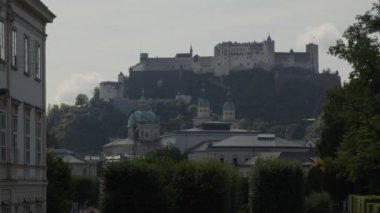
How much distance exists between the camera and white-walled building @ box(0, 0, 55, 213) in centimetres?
3061

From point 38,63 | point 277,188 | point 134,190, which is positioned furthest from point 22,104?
point 277,188

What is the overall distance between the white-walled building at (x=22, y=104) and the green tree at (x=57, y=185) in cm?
2737

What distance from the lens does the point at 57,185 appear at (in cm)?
6862

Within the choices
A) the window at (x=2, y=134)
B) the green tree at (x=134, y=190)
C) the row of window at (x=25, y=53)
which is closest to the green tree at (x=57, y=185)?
the green tree at (x=134, y=190)

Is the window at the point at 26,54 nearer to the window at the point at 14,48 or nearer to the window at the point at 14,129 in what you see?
the window at the point at 14,48

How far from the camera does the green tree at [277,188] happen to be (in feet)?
254

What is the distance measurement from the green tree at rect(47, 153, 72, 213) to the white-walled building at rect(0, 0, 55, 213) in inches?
1078

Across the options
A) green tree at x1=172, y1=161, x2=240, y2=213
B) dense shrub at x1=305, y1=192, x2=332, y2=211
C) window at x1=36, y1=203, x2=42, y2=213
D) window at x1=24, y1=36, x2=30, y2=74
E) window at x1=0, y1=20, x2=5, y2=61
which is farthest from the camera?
dense shrub at x1=305, y1=192, x2=332, y2=211

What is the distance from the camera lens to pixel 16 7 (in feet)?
107

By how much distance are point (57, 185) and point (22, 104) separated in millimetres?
35613

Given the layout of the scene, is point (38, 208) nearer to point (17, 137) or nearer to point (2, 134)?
point (17, 137)

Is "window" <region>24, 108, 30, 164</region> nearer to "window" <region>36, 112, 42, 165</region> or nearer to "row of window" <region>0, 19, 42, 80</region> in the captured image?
"row of window" <region>0, 19, 42, 80</region>

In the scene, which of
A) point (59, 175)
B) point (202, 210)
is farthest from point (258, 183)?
point (59, 175)

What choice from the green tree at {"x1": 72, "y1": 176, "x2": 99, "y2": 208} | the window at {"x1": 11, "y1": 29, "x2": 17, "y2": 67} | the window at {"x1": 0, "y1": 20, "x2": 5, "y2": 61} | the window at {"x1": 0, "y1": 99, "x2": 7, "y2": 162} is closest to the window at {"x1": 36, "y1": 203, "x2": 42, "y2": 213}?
the window at {"x1": 11, "y1": 29, "x2": 17, "y2": 67}
